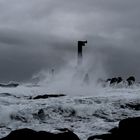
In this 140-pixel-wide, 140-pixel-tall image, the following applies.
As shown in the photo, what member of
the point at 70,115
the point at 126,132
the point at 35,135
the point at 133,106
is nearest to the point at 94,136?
the point at 126,132

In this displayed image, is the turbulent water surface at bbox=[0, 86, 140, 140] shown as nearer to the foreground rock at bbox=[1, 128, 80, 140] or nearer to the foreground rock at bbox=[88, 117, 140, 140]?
the foreground rock at bbox=[88, 117, 140, 140]

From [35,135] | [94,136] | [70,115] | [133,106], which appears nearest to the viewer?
[35,135]

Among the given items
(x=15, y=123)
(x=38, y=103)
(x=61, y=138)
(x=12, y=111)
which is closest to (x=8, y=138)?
(x=61, y=138)

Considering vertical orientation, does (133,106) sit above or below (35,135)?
above

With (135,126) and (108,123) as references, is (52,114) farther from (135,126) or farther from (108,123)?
(135,126)

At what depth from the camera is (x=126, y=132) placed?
1219cm

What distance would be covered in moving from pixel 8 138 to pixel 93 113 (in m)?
7.88

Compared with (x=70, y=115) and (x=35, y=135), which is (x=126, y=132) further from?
(x=70, y=115)

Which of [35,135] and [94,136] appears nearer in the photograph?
[35,135]

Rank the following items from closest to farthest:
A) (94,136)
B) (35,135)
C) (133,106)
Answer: (35,135) → (94,136) → (133,106)

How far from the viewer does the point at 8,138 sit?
37.3ft

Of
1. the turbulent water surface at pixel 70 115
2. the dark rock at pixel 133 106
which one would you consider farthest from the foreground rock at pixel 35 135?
the dark rock at pixel 133 106

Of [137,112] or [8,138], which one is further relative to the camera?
[137,112]

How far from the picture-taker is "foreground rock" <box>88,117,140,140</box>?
39.5ft
